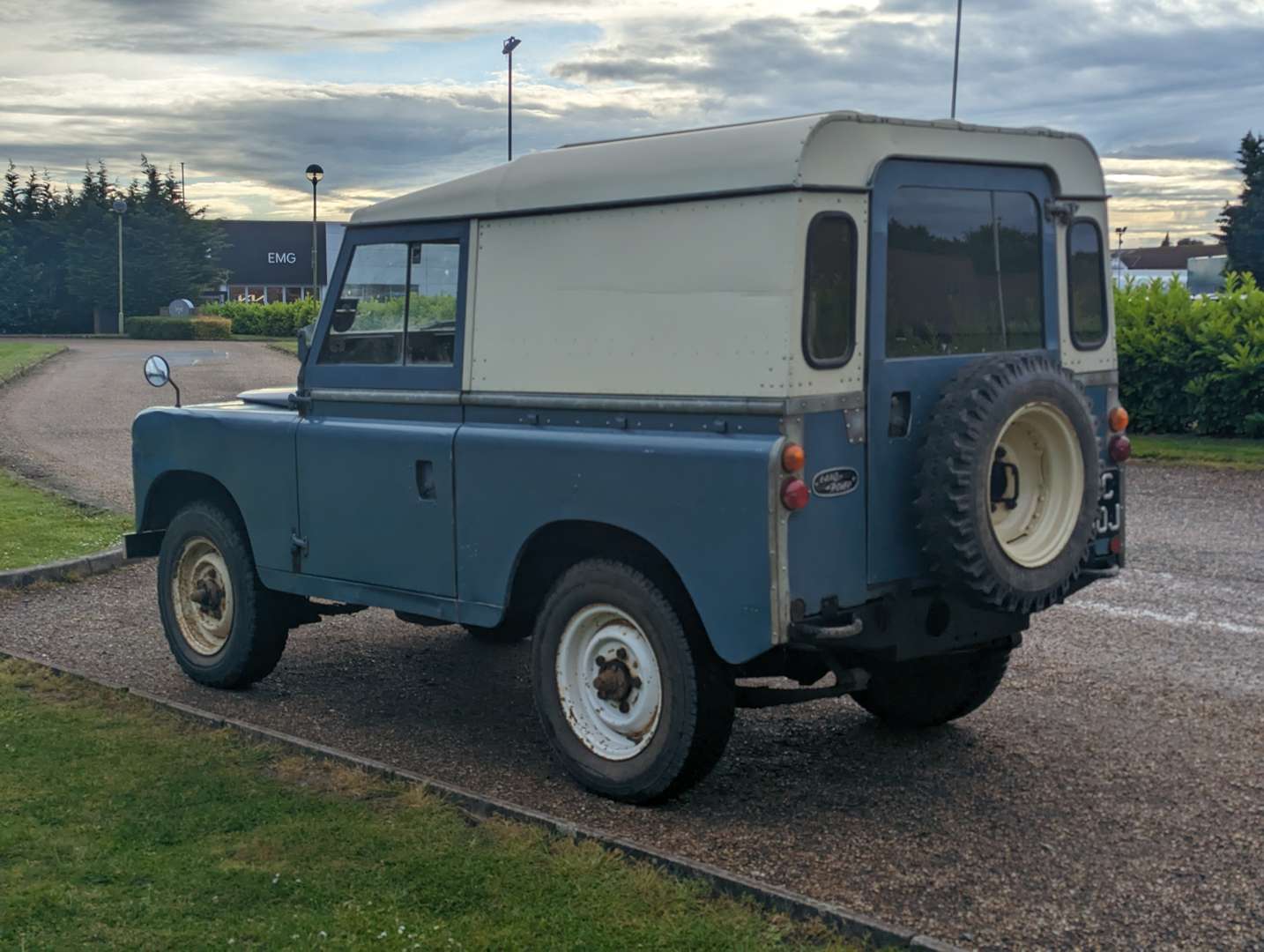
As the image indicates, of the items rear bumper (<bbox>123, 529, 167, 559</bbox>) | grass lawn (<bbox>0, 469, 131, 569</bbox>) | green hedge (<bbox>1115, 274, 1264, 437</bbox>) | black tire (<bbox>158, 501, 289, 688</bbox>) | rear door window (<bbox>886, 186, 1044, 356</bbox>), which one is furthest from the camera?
green hedge (<bbox>1115, 274, 1264, 437</bbox>)

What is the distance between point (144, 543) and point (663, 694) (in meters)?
3.77

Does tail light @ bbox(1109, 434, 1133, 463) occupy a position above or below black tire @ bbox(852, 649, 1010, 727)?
above

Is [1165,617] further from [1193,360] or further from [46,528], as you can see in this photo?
[46,528]

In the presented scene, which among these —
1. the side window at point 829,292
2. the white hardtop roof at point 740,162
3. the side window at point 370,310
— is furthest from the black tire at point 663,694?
the side window at point 370,310

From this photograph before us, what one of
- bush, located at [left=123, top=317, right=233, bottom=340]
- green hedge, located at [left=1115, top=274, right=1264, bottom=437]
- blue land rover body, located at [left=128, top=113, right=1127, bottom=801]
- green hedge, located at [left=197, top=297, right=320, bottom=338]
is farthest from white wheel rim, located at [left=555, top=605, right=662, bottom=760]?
bush, located at [left=123, top=317, right=233, bottom=340]

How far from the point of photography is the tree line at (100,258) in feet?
230

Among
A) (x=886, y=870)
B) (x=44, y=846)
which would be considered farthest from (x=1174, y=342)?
(x=44, y=846)

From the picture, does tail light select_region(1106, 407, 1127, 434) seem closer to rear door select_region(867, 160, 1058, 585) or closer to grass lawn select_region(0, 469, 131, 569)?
rear door select_region(867, 160, 1058, 585)

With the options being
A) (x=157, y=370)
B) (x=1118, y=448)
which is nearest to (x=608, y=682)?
(x=1118, y=448)

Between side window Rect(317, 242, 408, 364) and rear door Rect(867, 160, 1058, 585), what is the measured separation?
2.30 meters

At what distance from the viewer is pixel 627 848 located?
493 cm

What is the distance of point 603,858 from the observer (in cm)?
488

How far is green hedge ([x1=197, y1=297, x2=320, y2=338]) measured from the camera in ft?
183

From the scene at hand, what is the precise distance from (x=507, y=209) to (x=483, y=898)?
2779 millimetres
